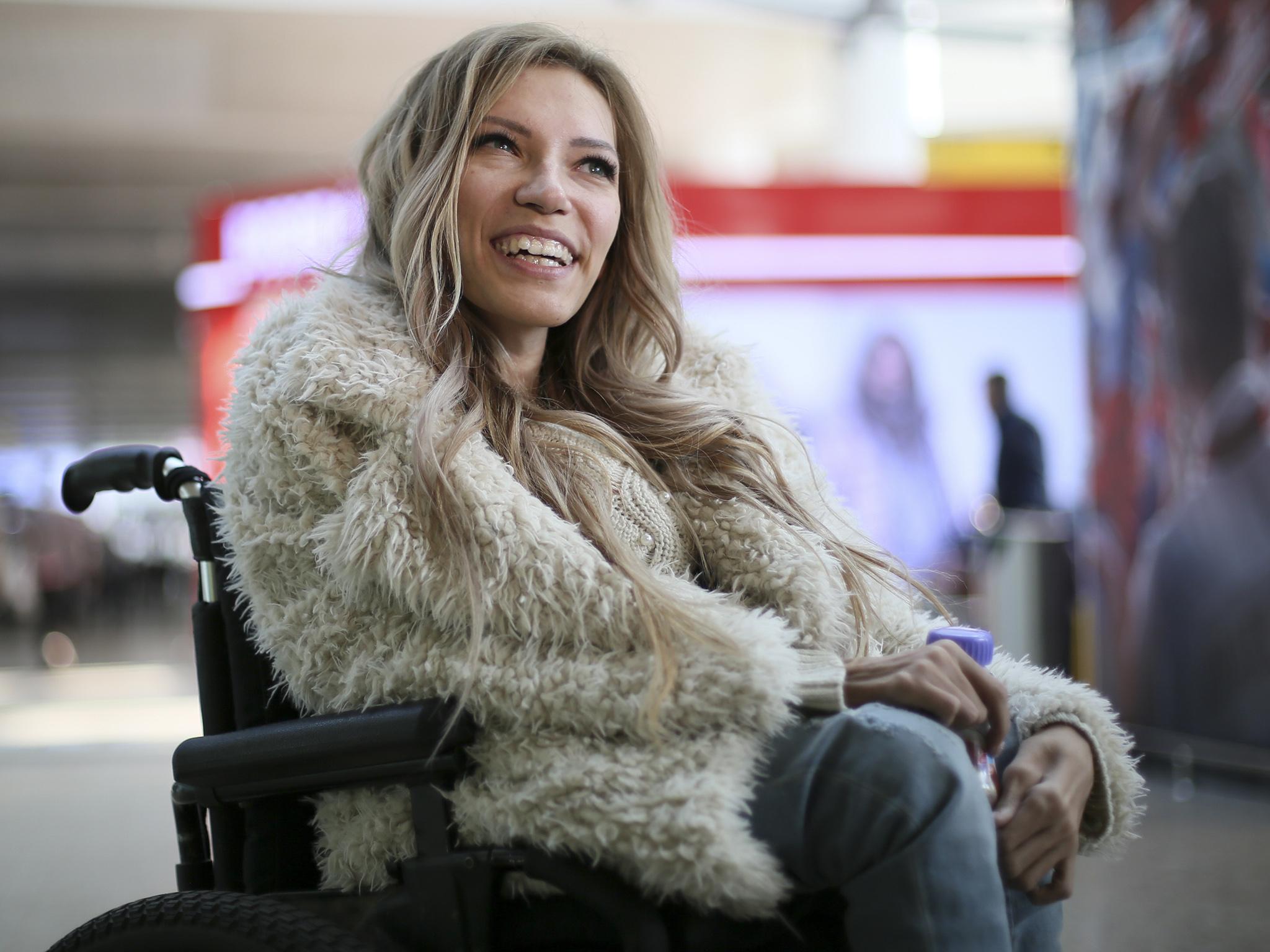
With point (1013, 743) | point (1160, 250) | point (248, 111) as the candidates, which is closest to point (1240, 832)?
point (1160, 250)

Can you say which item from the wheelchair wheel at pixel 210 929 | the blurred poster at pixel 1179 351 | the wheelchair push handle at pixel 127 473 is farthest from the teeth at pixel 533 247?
the blurred poster at pixel 1179 351

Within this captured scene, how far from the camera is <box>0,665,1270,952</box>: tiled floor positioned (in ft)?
7.67

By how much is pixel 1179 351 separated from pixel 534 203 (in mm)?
2900

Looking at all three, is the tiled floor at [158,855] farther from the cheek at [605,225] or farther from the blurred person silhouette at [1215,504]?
the cheek at [605,225]

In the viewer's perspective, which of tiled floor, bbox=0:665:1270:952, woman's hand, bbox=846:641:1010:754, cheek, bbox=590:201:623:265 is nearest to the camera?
woman's hand, bbox=846:641:1010:754

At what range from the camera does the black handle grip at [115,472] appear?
1.29 metres

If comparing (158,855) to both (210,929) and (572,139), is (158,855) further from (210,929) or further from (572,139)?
(572,139)

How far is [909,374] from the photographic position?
23.6 feet

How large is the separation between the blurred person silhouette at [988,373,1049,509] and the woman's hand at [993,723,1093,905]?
486 cm

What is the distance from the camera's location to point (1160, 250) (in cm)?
370

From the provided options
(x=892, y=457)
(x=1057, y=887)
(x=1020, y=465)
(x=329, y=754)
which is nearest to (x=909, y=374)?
(x=892, y=457)

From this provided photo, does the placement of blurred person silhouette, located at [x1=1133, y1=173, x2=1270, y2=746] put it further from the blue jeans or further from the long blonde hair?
the blue jeans

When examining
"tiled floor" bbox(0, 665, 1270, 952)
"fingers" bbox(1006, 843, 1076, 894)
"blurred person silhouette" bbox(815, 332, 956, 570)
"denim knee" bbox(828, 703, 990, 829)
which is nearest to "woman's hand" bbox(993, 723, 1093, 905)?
"fingers" bbox(1006, 843, 1076, 894)

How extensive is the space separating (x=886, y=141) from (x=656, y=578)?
9505 millimetres
